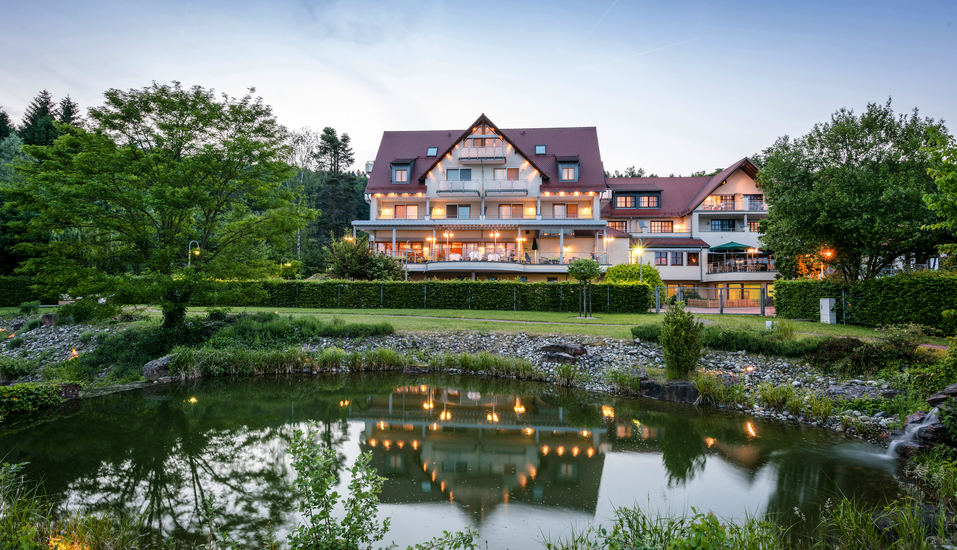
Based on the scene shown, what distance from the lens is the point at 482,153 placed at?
36.8m

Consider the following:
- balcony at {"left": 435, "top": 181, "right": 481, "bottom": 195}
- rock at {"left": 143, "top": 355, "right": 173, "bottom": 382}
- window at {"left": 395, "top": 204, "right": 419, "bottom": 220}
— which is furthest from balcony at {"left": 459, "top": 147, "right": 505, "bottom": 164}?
rock at {"left": 143, "top": 355, "right": 173, "bottom": 382}

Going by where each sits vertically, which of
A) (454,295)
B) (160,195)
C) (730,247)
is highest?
(730,247)

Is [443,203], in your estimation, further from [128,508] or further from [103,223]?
[128,508]

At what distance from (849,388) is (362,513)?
1155 cm

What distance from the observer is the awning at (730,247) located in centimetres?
3784

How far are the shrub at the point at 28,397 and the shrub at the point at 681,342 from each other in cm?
1516

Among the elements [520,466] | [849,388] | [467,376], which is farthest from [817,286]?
[520,466]

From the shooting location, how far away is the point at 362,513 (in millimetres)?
4262

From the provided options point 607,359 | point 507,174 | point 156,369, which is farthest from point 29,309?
point 507,174

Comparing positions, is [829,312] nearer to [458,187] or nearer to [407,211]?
[458,187]

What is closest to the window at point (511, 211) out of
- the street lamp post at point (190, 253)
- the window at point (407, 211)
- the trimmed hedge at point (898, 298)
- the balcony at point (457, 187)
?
the balcony at point (457, 187)

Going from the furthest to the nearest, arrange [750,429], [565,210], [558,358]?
[565,210] → [558,358] → [750,429]

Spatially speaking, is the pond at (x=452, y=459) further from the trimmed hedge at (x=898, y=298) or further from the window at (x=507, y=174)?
the window at (x=507, y=174)

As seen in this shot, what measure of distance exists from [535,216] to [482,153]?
681cm
